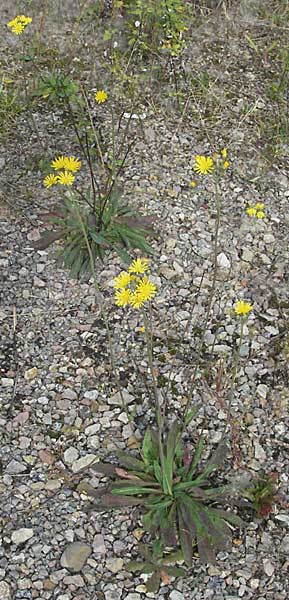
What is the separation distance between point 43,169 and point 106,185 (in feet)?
1.60

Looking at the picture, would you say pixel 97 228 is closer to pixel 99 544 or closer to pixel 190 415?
pixel 190 415

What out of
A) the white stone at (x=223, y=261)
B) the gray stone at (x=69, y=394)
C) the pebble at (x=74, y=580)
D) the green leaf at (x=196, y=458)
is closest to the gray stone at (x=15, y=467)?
the gray stone at (x=69, y=394)

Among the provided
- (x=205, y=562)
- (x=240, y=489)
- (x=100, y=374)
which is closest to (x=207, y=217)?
(x=100, y=374)

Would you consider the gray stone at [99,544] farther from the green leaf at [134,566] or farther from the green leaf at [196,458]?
the green leaf at [196,458]

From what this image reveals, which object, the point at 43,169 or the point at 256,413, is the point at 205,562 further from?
the point at 43,169

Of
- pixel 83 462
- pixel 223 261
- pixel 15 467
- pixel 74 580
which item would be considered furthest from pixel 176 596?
pixel 223 261

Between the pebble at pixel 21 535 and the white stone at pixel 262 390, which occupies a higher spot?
the white stone at pixel 262 390

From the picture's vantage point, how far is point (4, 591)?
Answer: 2.44 m

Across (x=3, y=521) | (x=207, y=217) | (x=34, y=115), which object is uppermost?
(x=34, y=115)

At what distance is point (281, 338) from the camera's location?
10.6 ft

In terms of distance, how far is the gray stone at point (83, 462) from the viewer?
2.78 metres

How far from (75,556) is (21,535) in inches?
7.8

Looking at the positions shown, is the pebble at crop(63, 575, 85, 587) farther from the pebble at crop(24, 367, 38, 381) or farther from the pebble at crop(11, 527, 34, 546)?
the pebble at crop(24, 367, 38, 381)

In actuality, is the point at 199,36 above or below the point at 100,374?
above
